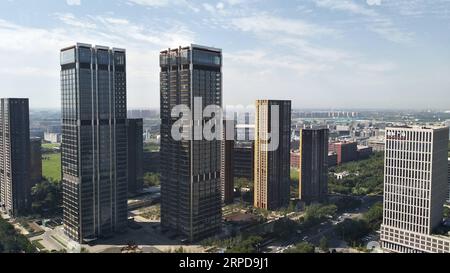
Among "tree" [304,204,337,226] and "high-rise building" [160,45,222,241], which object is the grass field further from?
"tree" [304,204,337,226]

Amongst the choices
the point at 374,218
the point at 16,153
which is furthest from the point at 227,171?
the point at 16,153

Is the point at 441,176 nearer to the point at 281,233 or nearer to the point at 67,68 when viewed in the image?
the point at 281,233

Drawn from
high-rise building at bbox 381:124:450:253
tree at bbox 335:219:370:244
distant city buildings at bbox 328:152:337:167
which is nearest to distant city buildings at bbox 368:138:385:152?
distant city buildings at bbox 328:152:337:167

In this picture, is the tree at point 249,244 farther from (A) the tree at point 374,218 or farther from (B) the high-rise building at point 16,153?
(B) the high-rise building at point 16,153

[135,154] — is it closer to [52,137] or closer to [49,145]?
[49,145]

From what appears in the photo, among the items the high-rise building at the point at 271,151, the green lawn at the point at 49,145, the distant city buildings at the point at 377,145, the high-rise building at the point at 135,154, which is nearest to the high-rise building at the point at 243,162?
the high-rise building at the point at 271,151
